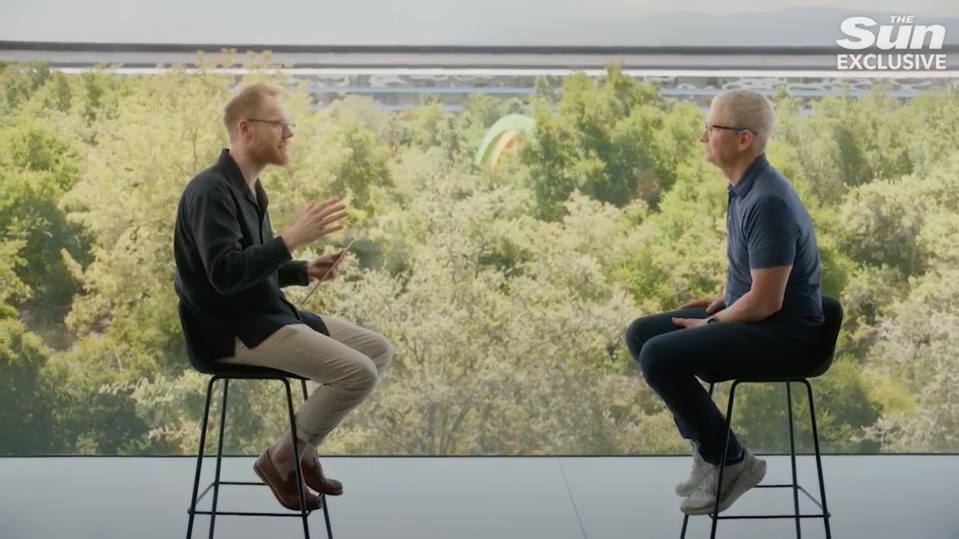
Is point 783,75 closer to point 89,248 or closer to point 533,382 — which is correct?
point 533,382

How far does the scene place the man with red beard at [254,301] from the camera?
3.10 m

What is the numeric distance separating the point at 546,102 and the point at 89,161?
1.93 meters

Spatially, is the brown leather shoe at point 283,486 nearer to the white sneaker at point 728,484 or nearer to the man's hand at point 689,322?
the white sneaker at point 728,484

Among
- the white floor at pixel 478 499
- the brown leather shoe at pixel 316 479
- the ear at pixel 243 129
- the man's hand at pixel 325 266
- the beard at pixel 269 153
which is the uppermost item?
the ear at pixel 243 129

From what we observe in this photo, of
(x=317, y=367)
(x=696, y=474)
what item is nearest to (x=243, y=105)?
(x=317, y=367)

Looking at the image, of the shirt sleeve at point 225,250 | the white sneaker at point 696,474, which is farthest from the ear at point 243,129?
the white sneaker at point 696,474

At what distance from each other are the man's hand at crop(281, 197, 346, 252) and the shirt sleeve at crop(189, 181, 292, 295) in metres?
0.05

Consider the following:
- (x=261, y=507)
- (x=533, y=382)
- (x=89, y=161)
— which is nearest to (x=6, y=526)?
(x=261, y=507)

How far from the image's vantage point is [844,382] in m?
5.10

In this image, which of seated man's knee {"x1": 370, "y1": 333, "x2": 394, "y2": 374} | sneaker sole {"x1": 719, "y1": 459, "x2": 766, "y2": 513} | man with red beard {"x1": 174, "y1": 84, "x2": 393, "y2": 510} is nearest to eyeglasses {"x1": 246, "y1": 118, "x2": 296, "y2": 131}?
man with red beard {"x1": 174, "y1": 84, "x2": 393, "y2": 510}

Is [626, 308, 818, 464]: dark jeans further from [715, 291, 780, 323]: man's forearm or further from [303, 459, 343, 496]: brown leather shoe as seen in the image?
[303, 459, 343, 496]: brown leather shoe

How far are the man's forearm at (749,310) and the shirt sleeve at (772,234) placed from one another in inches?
3.5

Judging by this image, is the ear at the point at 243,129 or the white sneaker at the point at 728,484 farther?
the ear at the point at 243,129

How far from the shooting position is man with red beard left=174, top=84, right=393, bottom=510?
122 inches
